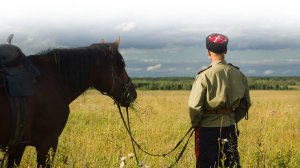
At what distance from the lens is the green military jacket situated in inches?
169

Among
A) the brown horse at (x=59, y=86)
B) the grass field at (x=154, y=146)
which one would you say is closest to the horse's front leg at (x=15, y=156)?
the brown horse at (x=59, y=86)

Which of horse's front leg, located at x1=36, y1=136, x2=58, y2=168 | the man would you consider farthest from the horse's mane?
the man

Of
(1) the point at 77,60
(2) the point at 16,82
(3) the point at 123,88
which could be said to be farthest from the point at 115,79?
(2) the point at 16,82

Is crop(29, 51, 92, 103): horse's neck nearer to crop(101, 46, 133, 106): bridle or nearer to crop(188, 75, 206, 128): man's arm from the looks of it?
crop(101, 46, 133, 106): bridle

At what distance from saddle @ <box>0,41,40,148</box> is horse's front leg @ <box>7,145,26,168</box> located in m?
0.18

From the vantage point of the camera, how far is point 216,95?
14.1ft

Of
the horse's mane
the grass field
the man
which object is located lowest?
the grass field

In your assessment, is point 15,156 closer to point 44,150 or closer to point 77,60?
point 44,150

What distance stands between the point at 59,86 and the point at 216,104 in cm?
203

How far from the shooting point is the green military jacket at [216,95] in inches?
169

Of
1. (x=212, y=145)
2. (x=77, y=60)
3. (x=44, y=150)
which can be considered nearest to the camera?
(x=212, y=145)

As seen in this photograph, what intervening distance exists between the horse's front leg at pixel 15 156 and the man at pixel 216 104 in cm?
215

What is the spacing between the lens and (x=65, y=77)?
4.95 m

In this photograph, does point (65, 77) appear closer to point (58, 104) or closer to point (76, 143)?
point (58, 104)
